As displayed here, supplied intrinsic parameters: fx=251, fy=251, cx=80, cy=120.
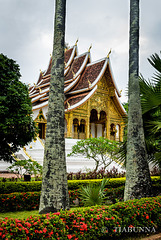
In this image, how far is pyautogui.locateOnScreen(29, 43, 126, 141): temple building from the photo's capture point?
19.0m

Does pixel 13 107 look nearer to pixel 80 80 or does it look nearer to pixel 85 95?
pixel 85 95

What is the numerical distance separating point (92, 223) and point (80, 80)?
61.1 ft

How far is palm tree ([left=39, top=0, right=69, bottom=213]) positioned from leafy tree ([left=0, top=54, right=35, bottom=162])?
2.52 m

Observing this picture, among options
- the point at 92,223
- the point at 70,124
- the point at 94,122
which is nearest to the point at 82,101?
the point at 70,124

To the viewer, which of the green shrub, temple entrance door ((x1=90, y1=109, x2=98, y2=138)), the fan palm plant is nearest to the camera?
the fan palm plant

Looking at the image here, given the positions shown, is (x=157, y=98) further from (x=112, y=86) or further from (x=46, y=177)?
(x=112, y=86)

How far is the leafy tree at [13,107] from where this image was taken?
6022 millimetres

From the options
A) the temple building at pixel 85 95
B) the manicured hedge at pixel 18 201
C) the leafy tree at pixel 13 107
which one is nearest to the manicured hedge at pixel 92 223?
the manicured hedge at pixel 18 201

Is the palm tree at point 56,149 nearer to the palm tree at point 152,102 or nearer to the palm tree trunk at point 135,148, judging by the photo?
the palm tree trunk at point 135,148

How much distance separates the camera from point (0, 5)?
516cm

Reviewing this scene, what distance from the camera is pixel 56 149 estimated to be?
11.6 feet

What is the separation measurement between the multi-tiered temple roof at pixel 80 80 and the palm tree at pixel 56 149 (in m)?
13.8

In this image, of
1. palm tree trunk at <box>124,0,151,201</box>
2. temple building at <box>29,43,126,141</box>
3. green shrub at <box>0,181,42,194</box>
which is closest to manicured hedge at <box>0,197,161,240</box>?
palm tree trunk at <box>124,0,151,201</box>

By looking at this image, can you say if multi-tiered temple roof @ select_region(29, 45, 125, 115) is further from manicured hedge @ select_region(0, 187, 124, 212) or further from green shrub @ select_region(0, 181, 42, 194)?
manicured hedge @ select_region(0, 187, 124, 212)
